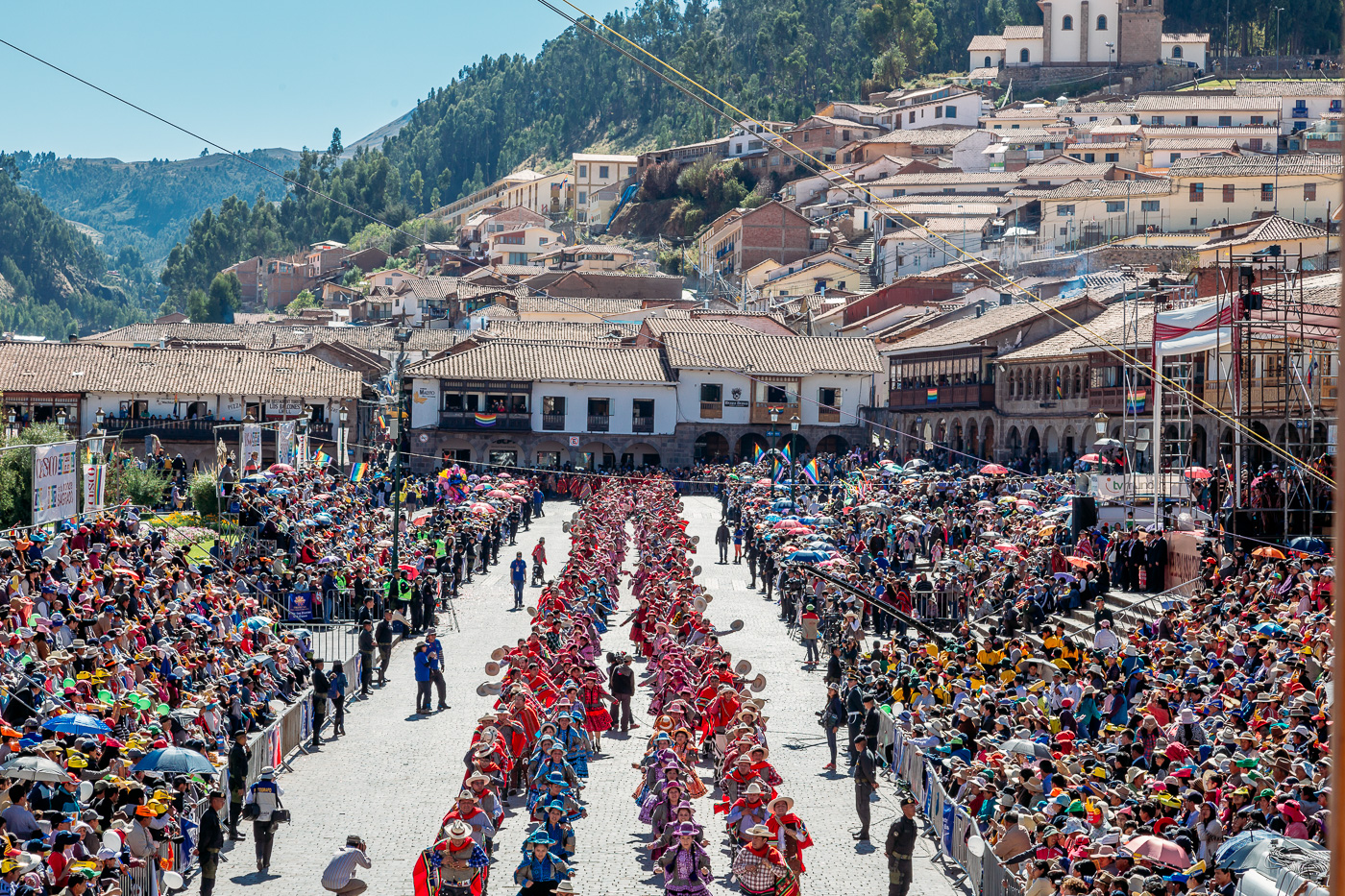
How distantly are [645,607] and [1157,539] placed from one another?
8585 millimetres

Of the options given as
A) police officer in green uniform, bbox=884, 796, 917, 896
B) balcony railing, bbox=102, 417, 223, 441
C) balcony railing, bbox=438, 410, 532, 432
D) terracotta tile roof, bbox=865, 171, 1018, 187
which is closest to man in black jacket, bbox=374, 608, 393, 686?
police officer in green uniform, bbox=884, 796, 917, 896

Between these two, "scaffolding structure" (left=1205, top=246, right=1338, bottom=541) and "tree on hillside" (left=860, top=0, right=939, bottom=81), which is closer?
"scaffolding structure" (left=1205, top=246, right=1338, bottom=541)

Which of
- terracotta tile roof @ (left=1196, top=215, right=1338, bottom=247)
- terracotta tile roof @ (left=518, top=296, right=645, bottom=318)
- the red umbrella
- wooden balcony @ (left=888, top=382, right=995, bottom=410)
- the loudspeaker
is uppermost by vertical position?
terracotta tile roof @ (left=1196, top=215, right=1338, bottom=247)

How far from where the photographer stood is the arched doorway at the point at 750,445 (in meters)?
60.8

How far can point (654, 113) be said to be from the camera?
544ft

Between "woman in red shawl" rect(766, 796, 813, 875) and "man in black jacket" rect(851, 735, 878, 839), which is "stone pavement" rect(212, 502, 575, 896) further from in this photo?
"man in black jacket" rect(851, 735, 878, 839)

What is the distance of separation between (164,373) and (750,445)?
23.2 metres

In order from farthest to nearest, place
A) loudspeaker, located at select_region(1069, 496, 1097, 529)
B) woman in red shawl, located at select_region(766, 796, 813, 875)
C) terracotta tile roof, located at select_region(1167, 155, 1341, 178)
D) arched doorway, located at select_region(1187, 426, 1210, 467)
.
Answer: terracotta tile roof, located at select_region(1167, 155, 1341, 178), arched doorway, located at select_region(1187, 426, 1210, 467), loudspeaker, located at select_region(1069, 496, 1097, 529), woman in red shawl, located at select_region(766, 796, 813, 875)

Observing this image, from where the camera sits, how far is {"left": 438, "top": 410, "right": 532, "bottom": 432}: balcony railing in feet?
191

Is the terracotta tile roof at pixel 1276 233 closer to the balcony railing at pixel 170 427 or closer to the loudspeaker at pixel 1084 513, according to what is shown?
the loudspeaker at pixel 1084 513

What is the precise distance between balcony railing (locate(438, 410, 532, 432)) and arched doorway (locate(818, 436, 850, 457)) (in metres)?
11.8

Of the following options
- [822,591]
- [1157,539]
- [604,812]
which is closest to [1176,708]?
[604,812]

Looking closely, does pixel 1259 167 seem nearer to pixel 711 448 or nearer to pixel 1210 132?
pixel 1210 132

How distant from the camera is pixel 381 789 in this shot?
17188 millimetres
